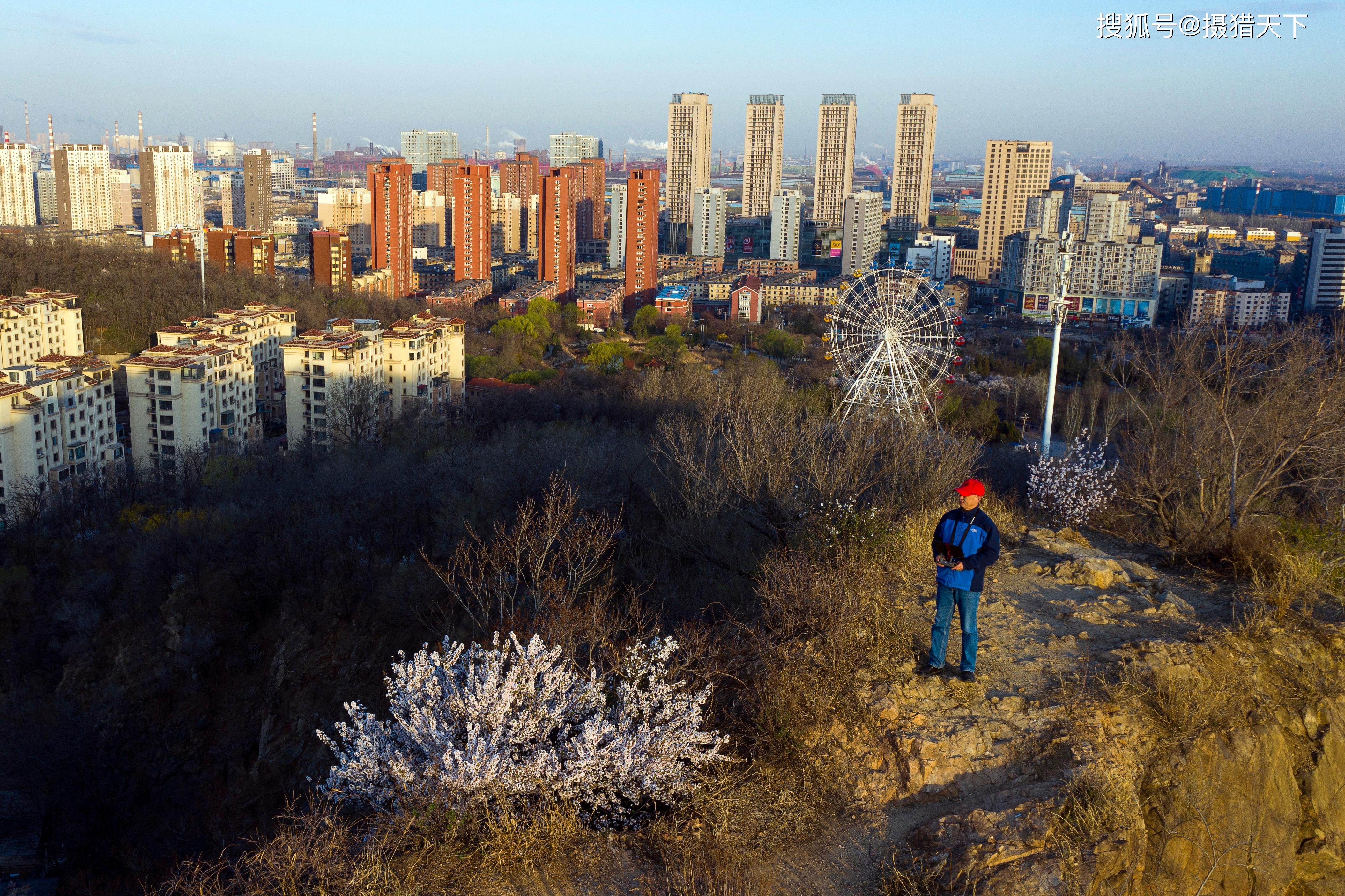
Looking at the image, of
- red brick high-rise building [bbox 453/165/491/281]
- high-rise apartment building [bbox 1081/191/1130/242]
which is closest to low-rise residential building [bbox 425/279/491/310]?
red brick high-rise building [bbox 453/165/491/281]

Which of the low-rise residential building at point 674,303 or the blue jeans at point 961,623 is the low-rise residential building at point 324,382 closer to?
the blue jeans at point 961,623

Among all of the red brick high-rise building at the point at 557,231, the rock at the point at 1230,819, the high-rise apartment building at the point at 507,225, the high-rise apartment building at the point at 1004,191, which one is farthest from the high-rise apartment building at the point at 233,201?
the rock at the point at 1230,819

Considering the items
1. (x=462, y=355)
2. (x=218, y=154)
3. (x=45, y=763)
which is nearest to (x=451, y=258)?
(x=462, y=355)

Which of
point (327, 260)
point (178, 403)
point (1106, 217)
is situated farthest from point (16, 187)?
point (1106, 217)

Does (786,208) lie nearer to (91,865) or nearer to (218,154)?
(91,865)

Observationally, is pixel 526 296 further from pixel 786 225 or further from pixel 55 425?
pixel 786 225

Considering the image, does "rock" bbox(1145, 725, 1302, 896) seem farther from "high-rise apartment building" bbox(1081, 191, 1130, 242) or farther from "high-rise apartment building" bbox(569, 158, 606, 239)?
"high-rise apartment building" bbox(569, 158, 606, 239)
